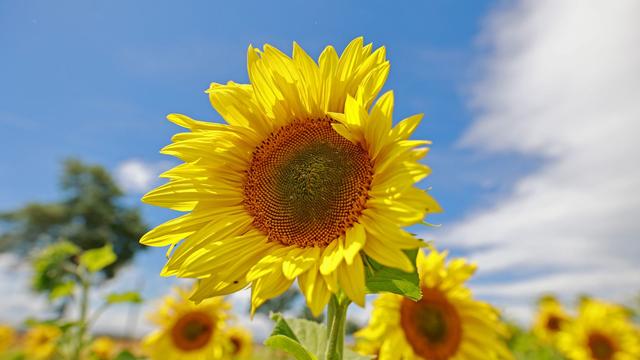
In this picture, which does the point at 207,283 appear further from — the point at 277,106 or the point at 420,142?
the point at 420,142

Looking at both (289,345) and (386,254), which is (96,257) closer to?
(289,345)

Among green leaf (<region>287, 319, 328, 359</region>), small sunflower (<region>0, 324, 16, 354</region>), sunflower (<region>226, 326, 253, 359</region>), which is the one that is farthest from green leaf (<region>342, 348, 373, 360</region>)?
small sunflower (<region>0, 324, 16, 354</region>)

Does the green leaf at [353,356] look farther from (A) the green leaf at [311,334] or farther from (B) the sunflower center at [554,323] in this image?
(B) the sunflower center at [554,323]

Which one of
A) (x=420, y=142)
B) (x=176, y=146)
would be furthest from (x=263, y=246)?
(x=420, y=142)

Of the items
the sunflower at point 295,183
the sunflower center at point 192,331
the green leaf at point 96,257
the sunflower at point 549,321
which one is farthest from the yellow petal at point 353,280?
the sunflower at point 549,321

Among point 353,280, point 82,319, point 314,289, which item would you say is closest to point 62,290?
point 82,319
